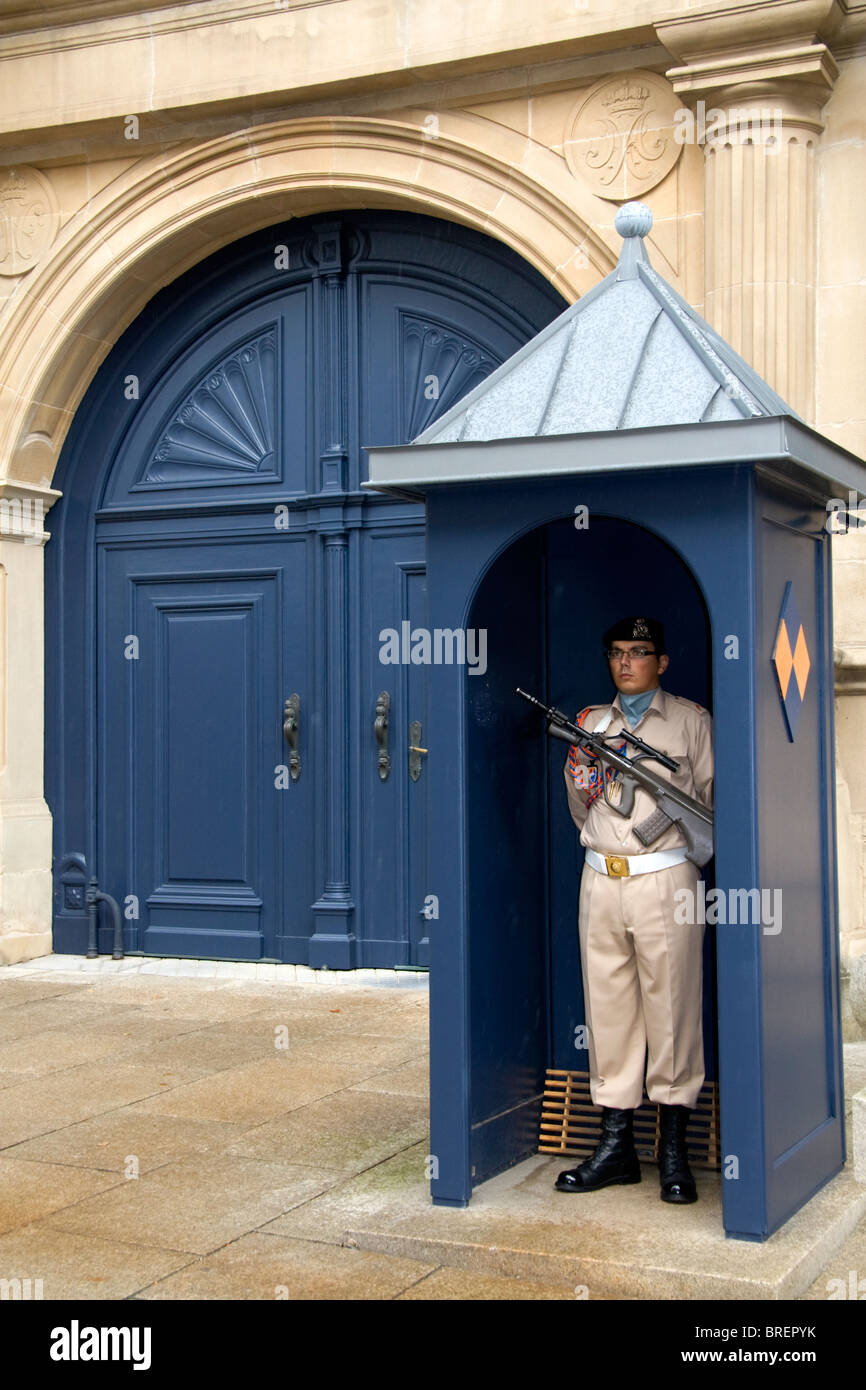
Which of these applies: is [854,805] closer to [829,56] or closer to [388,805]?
[388,805]

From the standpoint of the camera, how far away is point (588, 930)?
480cm

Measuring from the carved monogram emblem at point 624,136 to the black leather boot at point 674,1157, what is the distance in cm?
477

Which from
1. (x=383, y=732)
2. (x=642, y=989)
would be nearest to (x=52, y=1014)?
(x=383, y=732)

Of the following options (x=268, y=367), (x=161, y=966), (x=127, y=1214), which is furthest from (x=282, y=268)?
(x=127, y=1214)

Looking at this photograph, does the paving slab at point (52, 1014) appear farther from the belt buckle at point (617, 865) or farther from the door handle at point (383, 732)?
the belt buckle at point (617, 865)

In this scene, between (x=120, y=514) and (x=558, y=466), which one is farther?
(x=120, y=514)

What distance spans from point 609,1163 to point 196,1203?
1279 millimetres

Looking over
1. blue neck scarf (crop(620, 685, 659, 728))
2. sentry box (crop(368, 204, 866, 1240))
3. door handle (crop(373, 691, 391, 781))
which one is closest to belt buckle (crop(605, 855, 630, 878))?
sentry box (crop(368, 204, 866, 1240))

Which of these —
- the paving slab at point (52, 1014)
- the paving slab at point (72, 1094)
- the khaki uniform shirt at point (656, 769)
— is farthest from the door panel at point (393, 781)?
the khaki uniform shirt at point (656, 769)

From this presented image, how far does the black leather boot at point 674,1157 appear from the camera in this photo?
15.2 feet

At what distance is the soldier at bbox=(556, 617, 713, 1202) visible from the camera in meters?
4.69

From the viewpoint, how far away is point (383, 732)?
8758 mm

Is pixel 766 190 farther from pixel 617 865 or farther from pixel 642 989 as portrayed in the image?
pixel 642 989

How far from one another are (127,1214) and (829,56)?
5746mm
